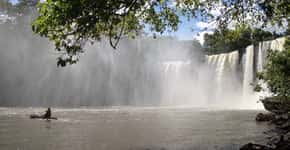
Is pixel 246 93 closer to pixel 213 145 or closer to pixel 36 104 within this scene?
pixel 36 104

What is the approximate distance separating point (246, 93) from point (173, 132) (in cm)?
2909

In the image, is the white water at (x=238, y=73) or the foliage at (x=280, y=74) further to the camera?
the white water at (x=238, y=73)

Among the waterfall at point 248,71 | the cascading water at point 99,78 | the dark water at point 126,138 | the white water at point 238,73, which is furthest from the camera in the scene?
the cascading water at point 99,78

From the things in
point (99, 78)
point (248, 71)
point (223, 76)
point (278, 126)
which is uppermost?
point (248, 71)

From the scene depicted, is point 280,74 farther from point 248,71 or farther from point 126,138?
point 248,71

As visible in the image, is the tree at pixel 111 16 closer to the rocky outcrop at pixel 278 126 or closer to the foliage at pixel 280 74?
the rocky outcrop at pixel 278 126

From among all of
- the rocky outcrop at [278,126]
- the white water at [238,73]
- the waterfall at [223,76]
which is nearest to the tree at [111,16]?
the rocky outcrop at [278,126]

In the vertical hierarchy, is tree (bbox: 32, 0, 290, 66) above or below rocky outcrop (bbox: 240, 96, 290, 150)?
above

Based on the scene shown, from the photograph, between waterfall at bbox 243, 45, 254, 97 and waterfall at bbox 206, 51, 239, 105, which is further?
waterfall at bbox 206, 51, 239, 105

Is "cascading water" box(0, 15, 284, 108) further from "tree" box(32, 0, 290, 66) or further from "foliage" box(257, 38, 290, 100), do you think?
"tree" box(32, 0, 290, 66)

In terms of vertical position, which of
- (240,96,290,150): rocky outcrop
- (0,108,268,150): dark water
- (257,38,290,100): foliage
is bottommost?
(0,108,268,150): dark water

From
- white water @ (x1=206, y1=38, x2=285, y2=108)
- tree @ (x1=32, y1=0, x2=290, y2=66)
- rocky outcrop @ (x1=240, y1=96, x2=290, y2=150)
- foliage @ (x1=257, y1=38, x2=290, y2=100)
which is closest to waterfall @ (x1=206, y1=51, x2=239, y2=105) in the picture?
white water @ (x1=206, y1=38, x2=285, y2=108)

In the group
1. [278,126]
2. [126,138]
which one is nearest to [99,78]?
[278,126]

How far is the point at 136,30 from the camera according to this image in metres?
13.2
